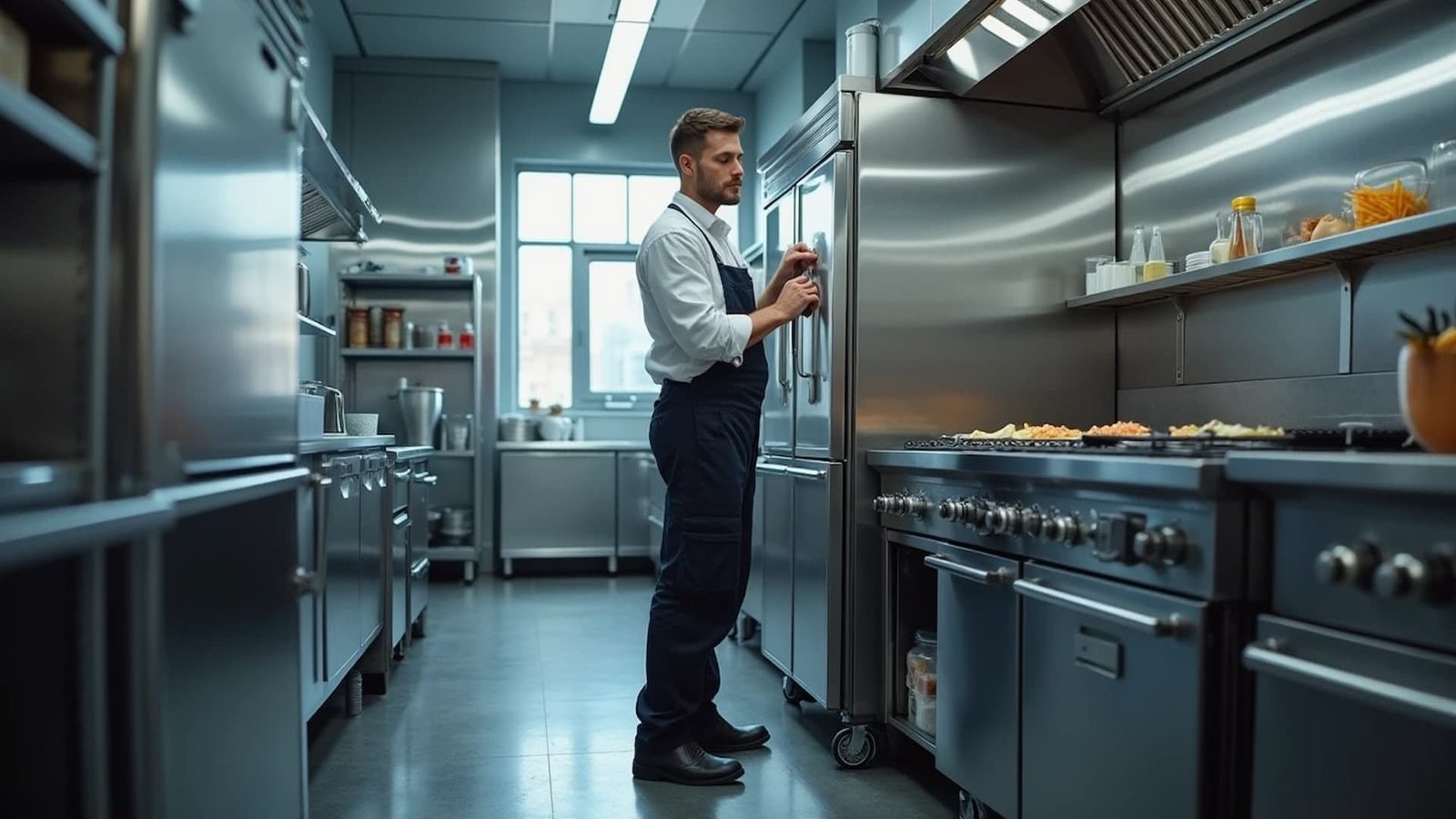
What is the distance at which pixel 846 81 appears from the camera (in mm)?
2869

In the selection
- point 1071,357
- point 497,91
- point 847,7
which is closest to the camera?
point 1071,357

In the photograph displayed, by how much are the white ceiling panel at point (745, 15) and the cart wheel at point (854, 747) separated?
4.14 meters

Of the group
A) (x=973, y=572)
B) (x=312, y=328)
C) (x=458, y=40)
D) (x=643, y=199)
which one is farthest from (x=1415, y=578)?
(x=643, y=199)

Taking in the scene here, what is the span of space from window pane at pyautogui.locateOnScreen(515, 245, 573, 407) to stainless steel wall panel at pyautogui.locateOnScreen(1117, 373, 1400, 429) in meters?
4.74

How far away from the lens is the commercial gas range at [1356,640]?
48.8 inches

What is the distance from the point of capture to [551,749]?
2.96 m

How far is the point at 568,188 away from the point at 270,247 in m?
5.56

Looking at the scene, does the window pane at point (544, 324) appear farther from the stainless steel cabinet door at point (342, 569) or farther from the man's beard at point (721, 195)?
the man's beard at point (721, 195)

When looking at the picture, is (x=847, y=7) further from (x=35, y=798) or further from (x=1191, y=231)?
(x=35, y=798)

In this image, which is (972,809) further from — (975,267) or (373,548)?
(373,548)

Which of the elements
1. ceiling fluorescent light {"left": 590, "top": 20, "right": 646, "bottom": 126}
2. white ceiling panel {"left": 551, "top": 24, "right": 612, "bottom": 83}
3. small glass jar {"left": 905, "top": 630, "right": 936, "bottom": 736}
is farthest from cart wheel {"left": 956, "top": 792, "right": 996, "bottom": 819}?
white ceiling panel {"left": 551, "top": 24, "right": 612, "bottom": 83}

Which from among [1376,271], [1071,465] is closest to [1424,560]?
[1071,465]

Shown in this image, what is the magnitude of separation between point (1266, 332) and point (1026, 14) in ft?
2.97

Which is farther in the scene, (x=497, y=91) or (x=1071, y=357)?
(x=497, y=91)
